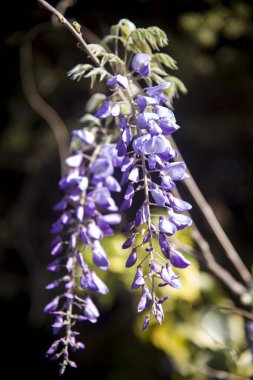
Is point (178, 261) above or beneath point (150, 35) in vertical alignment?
beneath

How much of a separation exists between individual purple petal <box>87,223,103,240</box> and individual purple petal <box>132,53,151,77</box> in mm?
367

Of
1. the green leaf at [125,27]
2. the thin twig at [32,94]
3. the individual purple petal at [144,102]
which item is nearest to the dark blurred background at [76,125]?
the thin twig at [32,94]

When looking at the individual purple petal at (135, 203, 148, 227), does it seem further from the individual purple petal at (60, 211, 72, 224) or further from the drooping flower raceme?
the individual purple petal at (60, 211, 72, 224)

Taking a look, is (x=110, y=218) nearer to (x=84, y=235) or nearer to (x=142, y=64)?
(x=84, y=235)

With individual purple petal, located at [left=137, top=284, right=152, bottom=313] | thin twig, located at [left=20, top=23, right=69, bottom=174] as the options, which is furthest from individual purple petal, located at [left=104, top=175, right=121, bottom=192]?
thin twig, located at [left=20, top=23, right=69, bottom=174]

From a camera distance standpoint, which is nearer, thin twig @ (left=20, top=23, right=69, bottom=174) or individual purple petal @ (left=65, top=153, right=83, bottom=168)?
individual purple petal @ (left=65, top=153, right=83, bottom=168)

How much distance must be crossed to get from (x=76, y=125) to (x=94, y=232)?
1526 mm

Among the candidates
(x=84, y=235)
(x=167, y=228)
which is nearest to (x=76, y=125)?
(x=84, y=235)

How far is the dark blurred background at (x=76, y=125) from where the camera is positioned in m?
A: 2.34

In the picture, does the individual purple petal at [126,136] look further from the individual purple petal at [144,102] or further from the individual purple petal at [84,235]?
the individual purple petal at [84,235]

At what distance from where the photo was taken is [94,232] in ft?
3.78

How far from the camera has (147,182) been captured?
99 cm

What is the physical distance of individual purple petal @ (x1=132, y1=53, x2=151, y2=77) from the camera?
1029mm

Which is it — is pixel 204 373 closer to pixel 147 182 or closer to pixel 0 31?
pixel 147 182
